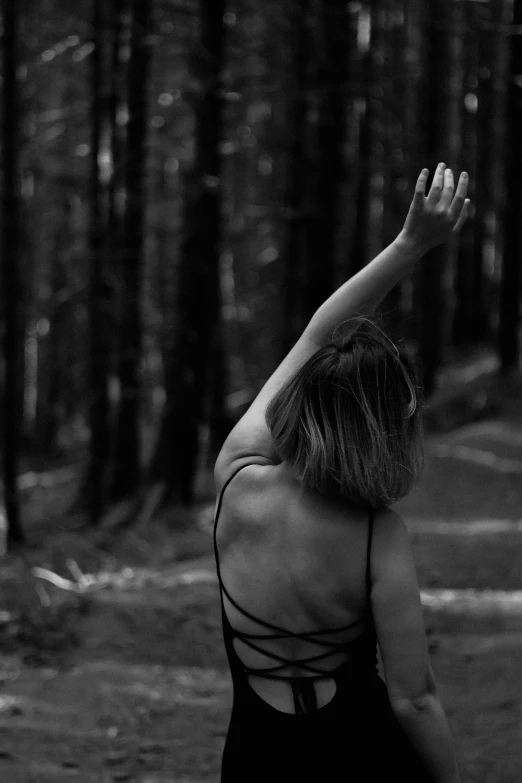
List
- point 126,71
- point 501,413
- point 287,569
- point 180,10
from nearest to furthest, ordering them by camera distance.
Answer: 1. point 287,569
2. point 180,10
3. point 126,71
4. point 501,413

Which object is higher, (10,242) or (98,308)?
(10,242)

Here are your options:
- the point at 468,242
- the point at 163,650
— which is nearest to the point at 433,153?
the point at 468,242

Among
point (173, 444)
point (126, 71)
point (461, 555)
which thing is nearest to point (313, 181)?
point (126, 71)

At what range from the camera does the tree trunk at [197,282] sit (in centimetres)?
1116

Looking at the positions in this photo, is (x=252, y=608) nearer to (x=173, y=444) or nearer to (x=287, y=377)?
(x=287, y=377)

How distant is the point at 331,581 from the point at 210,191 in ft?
31.2

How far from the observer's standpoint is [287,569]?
221cm

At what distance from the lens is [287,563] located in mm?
2209

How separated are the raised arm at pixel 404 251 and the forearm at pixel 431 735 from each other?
1015 mm

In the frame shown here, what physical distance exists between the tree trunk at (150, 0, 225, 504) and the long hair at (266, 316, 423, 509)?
914 cm

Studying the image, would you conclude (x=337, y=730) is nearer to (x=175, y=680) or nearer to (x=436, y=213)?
(x=436, y=213)

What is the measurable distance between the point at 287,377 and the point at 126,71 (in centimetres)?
1215

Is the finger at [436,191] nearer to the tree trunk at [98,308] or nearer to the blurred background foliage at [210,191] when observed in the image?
the blurred background foliage at [210,191]

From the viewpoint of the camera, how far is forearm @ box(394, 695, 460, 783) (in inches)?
84.7
